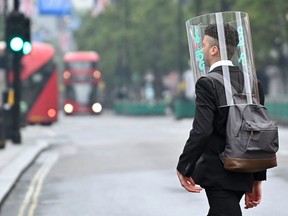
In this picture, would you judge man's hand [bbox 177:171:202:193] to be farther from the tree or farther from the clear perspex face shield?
the tree

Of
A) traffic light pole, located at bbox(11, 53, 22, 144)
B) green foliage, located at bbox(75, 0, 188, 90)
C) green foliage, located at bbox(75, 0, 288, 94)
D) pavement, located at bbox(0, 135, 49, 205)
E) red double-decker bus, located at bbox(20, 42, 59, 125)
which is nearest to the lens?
pavement, located at bbox(0, 135, 49, 205)

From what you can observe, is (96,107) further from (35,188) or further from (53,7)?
(35,188)

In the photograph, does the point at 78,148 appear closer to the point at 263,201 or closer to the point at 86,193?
the point at 86,193

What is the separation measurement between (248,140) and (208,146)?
307 mm

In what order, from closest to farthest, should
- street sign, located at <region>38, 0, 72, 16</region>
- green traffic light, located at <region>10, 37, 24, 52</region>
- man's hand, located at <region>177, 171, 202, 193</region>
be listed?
1. man's hand, located at <region>177, 171, 202, 193</region>
2. green traffic light, located at <region>10, 37, 24, 52</region>
3. street sign, located at <region>38, 0, 72, 16</region>

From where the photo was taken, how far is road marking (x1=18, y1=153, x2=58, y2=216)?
33.9 ft

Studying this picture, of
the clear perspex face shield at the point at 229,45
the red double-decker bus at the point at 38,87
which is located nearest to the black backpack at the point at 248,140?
the clear perspex face shield at the point at 229,45

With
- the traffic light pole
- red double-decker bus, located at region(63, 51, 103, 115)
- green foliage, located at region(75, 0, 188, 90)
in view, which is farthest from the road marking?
green foliage, located at region(75, 0, 188, 90)

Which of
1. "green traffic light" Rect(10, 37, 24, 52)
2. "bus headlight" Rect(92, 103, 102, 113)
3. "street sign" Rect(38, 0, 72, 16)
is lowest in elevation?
"bus headlight" Rect(92, 103, 102, 113)

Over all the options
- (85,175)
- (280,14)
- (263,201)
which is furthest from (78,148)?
(280,14)

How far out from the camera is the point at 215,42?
16.9ft

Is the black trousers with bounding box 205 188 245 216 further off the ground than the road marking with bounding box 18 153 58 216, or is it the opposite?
the black trousers with bounding box 205 188 245 216

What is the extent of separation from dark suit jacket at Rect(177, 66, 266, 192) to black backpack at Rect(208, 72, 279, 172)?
0.28ft

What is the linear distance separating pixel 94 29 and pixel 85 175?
73.1 m
